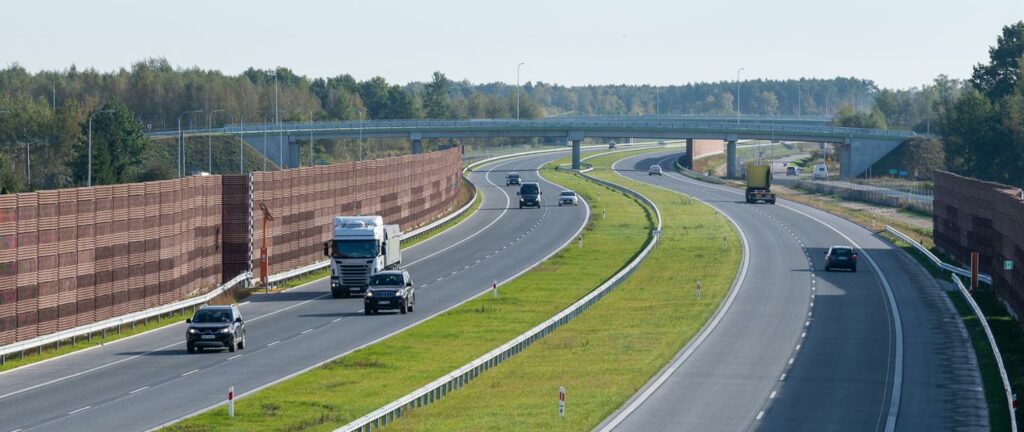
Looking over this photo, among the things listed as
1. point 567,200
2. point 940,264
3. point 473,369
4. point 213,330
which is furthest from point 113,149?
point 473,369

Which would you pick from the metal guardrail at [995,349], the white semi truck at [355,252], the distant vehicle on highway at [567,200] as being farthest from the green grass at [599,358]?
the distant vehicle on highway at [567,200]

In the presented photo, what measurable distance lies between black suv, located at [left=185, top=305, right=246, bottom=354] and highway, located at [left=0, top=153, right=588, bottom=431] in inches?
17.1

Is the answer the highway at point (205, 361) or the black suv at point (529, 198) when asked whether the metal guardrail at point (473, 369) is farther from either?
the black suv at point (529, 198)

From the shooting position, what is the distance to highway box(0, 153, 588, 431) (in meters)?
40.2

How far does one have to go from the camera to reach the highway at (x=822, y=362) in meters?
40.9

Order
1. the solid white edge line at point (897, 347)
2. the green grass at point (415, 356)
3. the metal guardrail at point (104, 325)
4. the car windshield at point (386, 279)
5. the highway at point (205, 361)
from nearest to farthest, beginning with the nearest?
the green grass at point (415, 356), the highway at point (205, 361), the solid white edge line at point (897, 347), the metal guardrail at point (104, 325), the car windshield at point (386, 279)

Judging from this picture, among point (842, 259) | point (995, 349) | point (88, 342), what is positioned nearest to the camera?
point (995, 349)

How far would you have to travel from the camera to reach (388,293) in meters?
65.2

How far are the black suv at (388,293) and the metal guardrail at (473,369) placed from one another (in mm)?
6870

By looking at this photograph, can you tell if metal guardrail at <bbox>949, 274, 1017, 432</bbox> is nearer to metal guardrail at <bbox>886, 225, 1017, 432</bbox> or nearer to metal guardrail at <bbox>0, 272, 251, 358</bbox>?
metal guardrail at <bbox>886, 225, 1017, 432</bbox>

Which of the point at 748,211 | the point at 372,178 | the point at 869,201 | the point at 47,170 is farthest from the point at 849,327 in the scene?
the point at 47,170

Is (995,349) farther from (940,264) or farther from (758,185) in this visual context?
(758,185)

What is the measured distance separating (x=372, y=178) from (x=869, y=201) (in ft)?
235

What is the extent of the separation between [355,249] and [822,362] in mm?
25665
